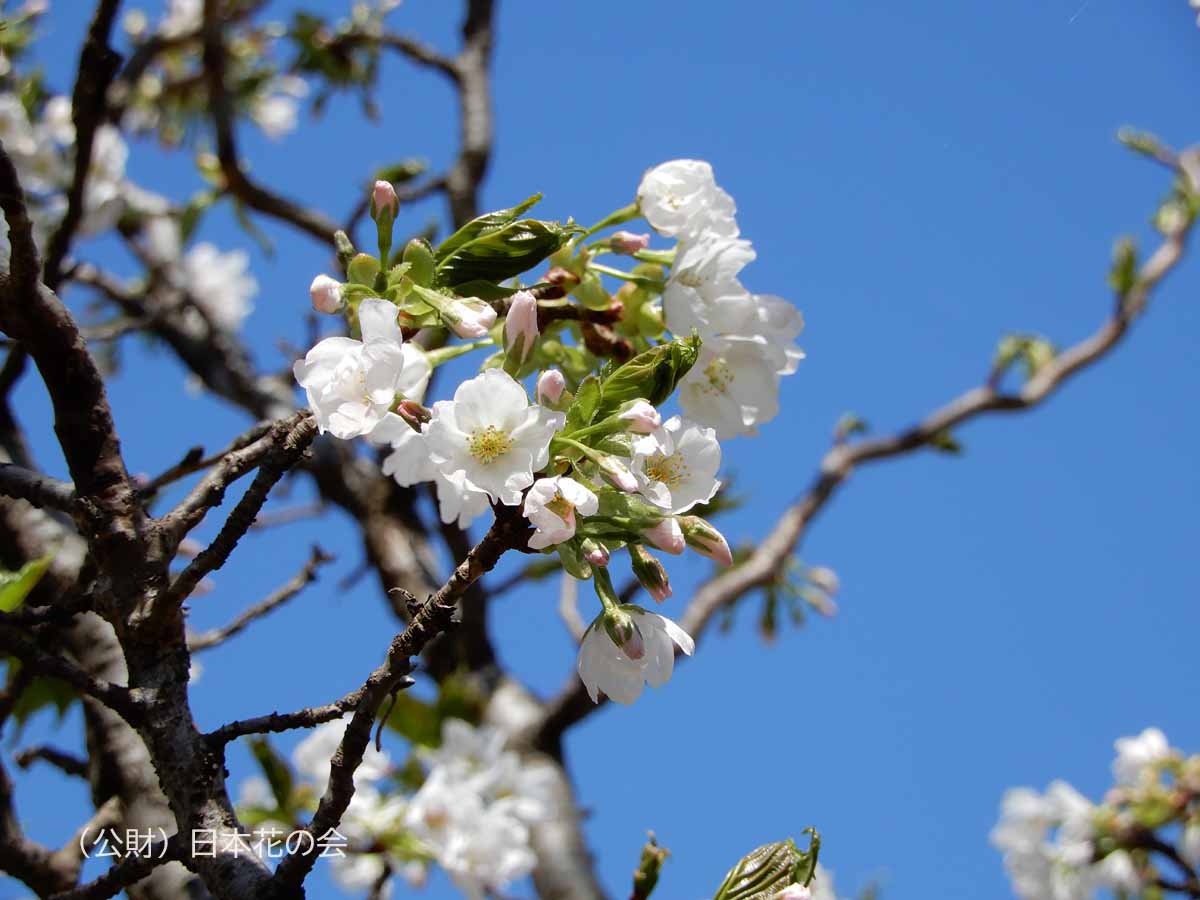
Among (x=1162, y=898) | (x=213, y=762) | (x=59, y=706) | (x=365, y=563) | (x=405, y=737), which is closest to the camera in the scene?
(x=213, y=762)

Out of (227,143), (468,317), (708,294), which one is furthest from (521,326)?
(227,143)

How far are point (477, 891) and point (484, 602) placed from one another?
1206 mm

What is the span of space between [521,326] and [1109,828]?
303 centimetres

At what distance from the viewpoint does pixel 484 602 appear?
3.58 m

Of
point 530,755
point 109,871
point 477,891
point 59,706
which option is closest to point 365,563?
point 530,755

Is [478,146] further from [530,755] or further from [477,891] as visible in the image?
[477,891]

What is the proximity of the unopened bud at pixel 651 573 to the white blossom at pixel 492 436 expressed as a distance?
15 centimetres

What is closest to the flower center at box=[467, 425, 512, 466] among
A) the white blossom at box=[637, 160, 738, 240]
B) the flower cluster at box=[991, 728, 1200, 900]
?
the white blossom at box=[637, 160, 738, 240]

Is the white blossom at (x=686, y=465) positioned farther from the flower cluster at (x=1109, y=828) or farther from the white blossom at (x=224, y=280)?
the white blossom at (x=224, y=280)

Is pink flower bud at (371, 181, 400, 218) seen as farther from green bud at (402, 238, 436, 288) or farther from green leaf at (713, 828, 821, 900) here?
green leaf at (713, 828, 821, 900)

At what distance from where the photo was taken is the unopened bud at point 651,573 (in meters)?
1.11

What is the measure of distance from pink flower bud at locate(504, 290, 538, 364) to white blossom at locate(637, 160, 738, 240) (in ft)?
0.96

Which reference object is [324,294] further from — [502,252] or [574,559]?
[574,559]

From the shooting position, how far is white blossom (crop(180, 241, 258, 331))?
520cm
